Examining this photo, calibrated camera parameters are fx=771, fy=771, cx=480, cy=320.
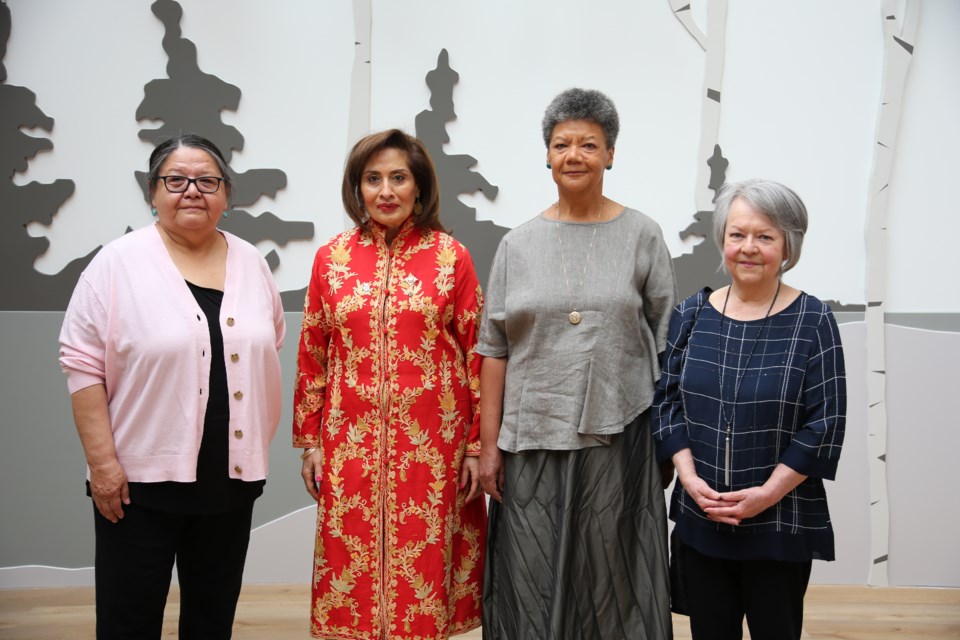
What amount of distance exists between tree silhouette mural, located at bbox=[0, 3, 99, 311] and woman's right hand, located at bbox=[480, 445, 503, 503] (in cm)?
213

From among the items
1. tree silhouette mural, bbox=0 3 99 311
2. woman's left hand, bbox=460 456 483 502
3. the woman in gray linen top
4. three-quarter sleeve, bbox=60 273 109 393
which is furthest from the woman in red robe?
tree silhouette mural, bbox=0 3 99 311

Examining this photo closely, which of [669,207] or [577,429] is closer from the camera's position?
[577,429]

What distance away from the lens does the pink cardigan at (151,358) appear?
5.89 ft

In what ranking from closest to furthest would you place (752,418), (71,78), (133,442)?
(752,418)
(133,442)
(71,78)

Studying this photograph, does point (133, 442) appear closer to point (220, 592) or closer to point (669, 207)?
point (220, 592)

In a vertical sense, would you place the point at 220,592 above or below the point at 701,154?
below

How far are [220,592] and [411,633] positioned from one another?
503 mm

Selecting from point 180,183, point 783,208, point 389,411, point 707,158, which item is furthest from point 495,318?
point 707,158

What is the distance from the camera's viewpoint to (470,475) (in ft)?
6.74

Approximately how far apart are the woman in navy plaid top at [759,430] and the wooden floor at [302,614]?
4.28 ft

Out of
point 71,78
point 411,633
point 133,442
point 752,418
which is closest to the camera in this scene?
point 752,418

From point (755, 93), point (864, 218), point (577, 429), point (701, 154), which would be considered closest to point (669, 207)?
point (701, 154)

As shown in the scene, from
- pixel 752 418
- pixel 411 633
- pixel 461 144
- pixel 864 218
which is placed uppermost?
pixel 461 144

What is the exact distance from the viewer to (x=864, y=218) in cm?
333
